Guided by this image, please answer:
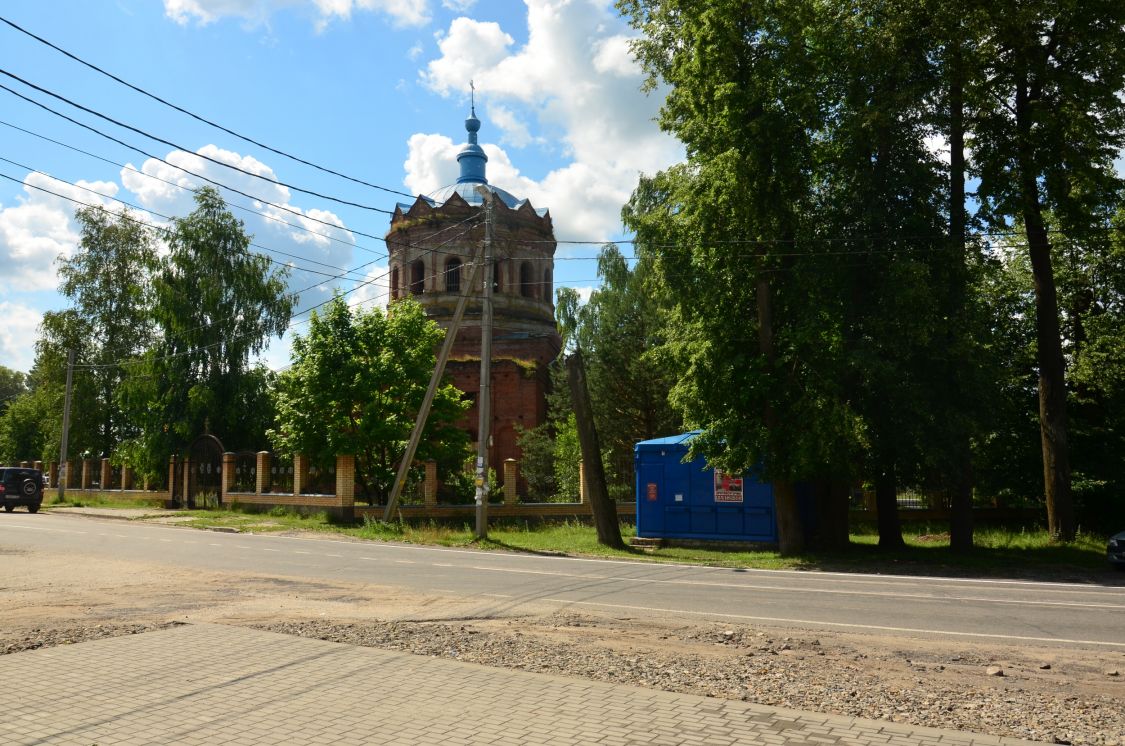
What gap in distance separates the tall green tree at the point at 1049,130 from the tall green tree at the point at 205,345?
3127cm

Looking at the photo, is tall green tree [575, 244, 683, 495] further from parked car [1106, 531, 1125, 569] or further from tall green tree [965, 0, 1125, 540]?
parked car [1106, 531, 1125, 569]

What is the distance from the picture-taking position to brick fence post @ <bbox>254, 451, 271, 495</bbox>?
105ft

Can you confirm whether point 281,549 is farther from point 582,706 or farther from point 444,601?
point 582,706

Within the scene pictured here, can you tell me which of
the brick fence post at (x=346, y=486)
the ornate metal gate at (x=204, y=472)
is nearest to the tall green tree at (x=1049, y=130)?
the brick fence post at (x=346, y=486)

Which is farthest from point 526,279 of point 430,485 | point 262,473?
point 430,485

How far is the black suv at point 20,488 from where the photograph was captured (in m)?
32.6

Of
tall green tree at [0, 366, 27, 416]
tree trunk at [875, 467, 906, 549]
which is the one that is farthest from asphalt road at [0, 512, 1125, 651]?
tall green tree at [0, 366, 27, 416]

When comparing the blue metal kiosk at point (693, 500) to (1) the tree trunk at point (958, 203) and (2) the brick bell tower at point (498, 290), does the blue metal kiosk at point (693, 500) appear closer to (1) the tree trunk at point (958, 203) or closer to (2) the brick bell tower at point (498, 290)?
(1) the tree trunk at point (958, 203)

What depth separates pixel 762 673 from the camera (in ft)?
22.6

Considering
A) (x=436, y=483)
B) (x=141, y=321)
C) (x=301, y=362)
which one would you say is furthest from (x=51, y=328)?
(x=436, y=483)

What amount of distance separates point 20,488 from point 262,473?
32.6 feet

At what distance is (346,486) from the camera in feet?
91.5

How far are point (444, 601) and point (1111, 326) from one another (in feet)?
69.7

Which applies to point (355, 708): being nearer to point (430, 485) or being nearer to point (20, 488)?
point (430, 485)
